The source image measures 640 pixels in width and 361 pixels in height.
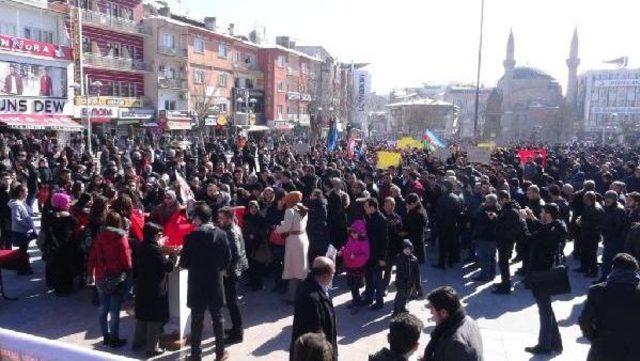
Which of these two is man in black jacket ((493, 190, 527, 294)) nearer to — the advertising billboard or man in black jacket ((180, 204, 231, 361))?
man in black jacket ((180, 204, 231, 361))

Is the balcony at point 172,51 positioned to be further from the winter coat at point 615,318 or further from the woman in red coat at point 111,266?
the winter coat at point 615,318

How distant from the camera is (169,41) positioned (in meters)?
45.7

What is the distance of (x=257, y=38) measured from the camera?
61.9 m

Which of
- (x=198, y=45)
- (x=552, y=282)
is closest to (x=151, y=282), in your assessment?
(x=552, y=282)

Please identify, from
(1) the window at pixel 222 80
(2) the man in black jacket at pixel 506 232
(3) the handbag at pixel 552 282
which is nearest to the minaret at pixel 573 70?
(1) the window at pixel 222 80

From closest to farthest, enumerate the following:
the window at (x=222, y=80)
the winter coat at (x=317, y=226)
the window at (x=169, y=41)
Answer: the winter coat at (x=317, y=226)
the window at (x=169, y=41)
the window at (x=222, y=80)

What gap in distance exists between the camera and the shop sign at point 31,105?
98.3 ft

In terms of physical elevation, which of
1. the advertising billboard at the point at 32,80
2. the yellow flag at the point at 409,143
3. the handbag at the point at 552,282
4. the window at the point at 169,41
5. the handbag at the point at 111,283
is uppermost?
the window at the point at 169,41

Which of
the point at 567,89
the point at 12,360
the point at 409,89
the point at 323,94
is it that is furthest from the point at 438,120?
the point at 12,360

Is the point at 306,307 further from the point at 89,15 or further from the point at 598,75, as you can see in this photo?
the point at 598,75

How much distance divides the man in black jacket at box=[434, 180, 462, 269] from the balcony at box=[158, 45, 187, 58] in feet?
125

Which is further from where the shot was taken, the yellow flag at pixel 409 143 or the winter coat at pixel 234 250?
the yellow flag at pixel 409 143

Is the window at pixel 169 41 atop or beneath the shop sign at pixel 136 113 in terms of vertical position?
Result: atop

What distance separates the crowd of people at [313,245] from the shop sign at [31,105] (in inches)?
721
